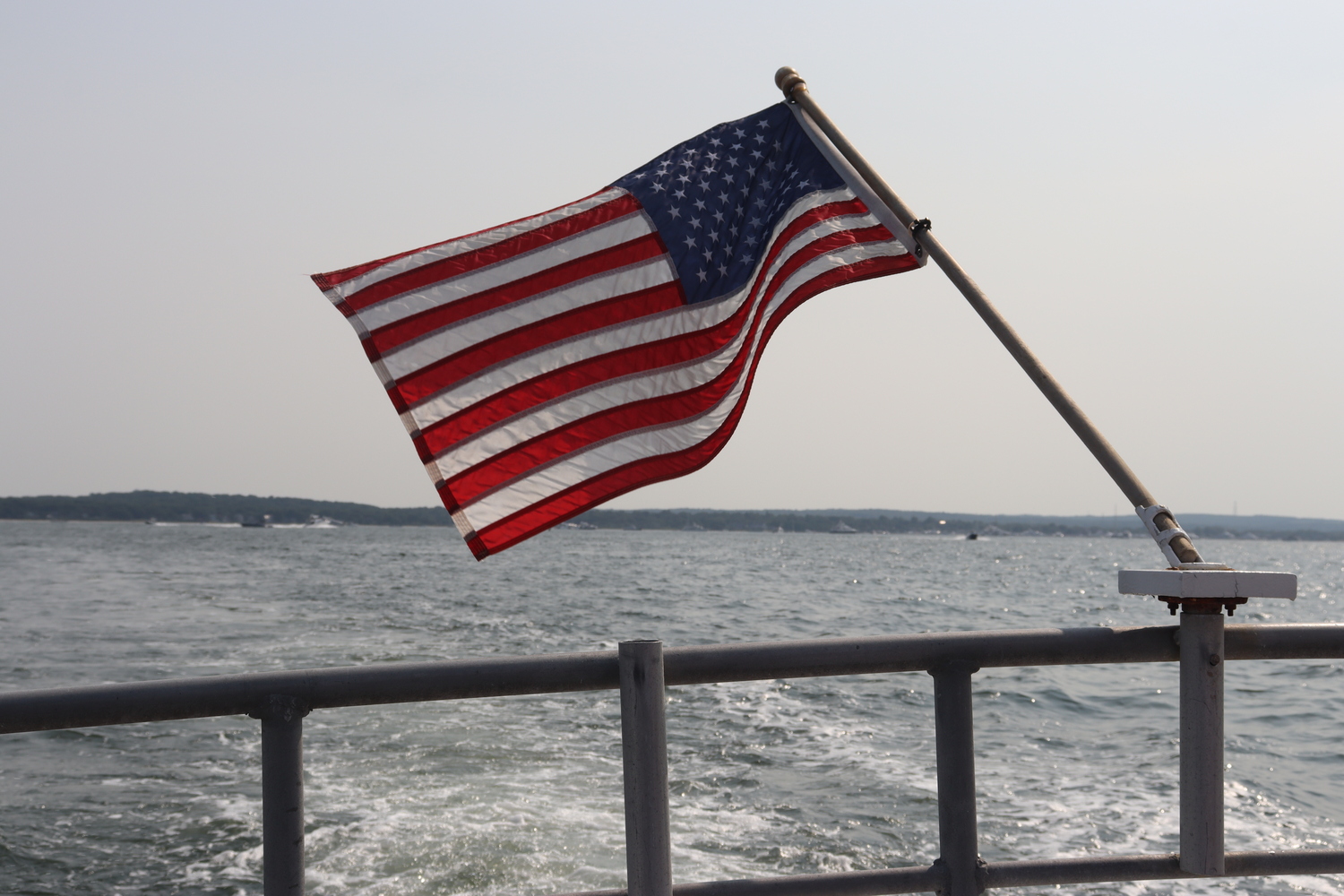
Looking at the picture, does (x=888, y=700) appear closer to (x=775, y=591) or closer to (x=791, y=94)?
(x=791, y=94)

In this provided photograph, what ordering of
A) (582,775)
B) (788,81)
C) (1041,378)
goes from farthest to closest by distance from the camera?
(582,775) → (788,81) → (1041,378)

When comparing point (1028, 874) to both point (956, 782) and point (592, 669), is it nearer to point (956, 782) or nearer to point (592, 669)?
point (956, 782)

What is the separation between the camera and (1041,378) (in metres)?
2.82

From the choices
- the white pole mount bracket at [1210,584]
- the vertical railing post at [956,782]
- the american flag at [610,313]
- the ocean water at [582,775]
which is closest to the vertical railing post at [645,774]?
the vertical railing post at [956,782]

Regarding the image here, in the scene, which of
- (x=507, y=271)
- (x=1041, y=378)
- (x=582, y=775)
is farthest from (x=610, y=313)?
(x=582, y=775)

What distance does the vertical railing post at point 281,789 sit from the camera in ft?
6.59

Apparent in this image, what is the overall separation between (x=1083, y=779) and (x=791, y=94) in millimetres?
8943

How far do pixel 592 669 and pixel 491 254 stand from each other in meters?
1.96

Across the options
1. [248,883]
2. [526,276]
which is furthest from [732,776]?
[526,276]

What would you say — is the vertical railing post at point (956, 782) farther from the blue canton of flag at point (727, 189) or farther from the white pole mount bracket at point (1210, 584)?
the blue canton of flag at point (727, 189)

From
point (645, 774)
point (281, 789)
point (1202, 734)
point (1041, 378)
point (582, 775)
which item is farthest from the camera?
point (582, 775)

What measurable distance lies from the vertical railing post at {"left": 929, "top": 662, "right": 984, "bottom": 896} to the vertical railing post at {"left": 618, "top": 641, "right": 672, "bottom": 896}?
1.86 feet

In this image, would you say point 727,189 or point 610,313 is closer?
point 610,313

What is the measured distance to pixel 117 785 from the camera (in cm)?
938
